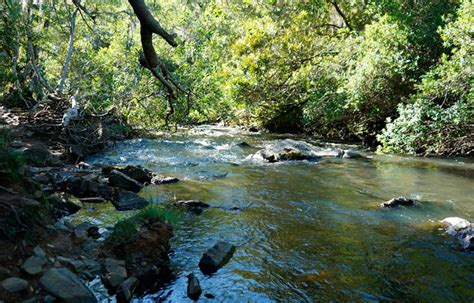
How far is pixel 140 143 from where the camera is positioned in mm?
16547

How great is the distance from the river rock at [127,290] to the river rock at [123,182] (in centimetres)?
451

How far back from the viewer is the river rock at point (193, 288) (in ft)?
13.8

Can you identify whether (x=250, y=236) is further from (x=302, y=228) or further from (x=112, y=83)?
(x=112, y=83)

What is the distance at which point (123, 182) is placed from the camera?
869cm

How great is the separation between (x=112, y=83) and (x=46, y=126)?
4189mm

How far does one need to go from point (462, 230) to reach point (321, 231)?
6.78 ft

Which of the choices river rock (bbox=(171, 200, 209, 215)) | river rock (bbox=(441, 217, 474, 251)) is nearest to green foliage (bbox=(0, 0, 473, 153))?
river rock (bbox=(171, 200, 209, 215))

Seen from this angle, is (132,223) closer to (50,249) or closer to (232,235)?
(50,249)

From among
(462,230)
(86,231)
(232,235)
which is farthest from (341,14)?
(86,231)

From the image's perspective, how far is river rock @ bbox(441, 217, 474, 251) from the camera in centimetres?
570

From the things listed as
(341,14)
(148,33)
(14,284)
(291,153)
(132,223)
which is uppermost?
(341,14)

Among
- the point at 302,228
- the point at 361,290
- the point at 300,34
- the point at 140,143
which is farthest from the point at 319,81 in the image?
the point at 361,290

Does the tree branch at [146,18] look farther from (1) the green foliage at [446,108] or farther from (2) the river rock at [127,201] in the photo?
(1) the green foliage at [446,108]

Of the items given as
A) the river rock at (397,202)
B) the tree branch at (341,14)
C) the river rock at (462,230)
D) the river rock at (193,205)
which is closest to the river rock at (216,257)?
the river rock at (193,205)
